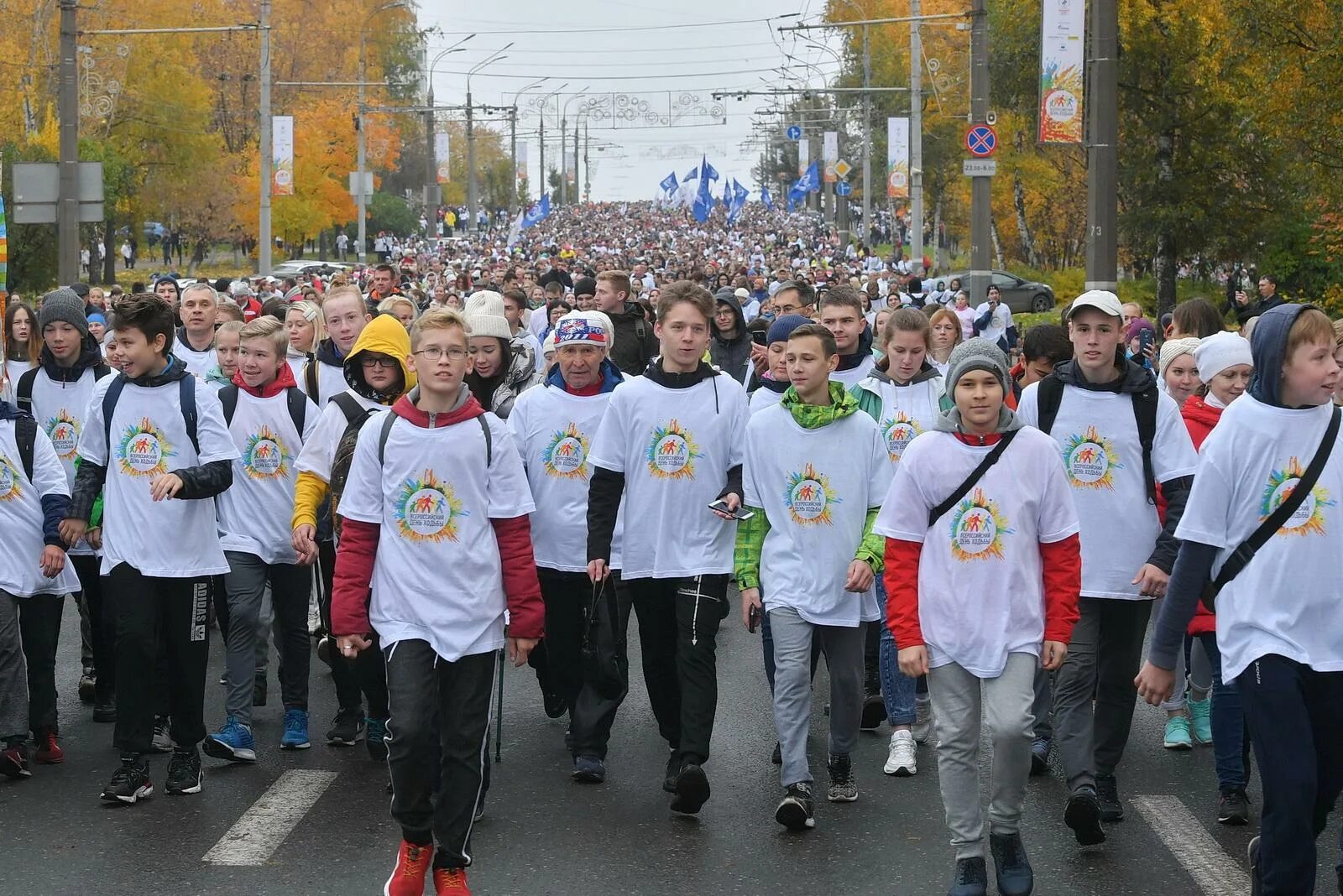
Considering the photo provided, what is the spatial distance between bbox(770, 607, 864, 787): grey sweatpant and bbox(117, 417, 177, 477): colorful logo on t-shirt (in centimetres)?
250

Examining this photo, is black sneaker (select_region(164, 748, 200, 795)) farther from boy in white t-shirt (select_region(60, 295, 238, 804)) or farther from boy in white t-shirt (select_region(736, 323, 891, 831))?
boy in white t-shirt (select_region(736, 323, 891, 831))

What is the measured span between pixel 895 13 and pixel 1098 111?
191 feet

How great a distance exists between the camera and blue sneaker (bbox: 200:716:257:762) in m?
7.75

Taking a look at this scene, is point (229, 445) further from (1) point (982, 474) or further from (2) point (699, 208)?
(2) point (699, 208)

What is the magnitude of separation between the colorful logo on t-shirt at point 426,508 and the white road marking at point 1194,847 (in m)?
2.79

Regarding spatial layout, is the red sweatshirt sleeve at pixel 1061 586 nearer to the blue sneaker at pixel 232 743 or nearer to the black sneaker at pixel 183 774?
the black sneaker at pixel 183 774

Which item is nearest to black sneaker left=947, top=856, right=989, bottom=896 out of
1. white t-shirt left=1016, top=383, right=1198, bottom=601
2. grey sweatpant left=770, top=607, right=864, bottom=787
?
grey sweatpant left=770, top=607, right=864, bottom=787

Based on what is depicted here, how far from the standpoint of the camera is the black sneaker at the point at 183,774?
7262mm

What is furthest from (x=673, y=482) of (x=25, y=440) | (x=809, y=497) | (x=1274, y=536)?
(x=25, y=440)

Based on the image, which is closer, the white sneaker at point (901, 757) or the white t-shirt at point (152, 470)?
the white t-shirt at point (152, 470)

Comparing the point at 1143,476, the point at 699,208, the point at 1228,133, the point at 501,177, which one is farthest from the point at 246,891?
the point at 501,177

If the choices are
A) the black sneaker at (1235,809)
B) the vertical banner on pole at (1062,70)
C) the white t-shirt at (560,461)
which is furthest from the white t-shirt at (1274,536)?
the vertical banner on pole at (1062,70)

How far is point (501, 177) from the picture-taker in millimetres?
166000

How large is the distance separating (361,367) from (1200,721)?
163 inches
